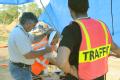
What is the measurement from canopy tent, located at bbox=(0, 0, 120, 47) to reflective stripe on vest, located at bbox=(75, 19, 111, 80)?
159 cm

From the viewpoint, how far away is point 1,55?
45.2 feet

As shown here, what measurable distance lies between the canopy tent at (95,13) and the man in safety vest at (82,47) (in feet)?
5.25

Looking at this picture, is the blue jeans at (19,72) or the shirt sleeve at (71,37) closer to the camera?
the shirt sleeve at (71,37)

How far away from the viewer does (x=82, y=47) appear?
302 cm

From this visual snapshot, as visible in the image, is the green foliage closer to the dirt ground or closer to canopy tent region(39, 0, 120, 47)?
the dirt ground

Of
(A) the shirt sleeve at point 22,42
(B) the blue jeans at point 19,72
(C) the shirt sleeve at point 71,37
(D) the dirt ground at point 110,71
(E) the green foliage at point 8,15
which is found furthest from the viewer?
(E) the green foliage at point 8,15

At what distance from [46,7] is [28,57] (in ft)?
3.35

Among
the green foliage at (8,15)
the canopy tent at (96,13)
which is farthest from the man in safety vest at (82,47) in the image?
the green foliage at (8,15)

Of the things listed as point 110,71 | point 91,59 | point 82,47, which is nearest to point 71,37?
point 82,47

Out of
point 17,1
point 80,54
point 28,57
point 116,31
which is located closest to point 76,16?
point 80,54

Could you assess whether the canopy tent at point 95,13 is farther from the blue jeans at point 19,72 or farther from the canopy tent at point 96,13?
the blue jeans at point 19,72

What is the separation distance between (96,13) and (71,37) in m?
1.94

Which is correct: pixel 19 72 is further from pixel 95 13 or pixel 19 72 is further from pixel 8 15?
pixel 8 15

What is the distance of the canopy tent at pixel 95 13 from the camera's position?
189 inches
